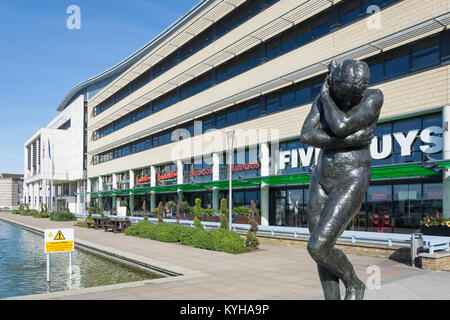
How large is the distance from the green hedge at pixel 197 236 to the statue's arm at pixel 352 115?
11504 mm

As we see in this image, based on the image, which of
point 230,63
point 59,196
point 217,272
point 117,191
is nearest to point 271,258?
point 217,272

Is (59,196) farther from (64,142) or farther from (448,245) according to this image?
(448,245)

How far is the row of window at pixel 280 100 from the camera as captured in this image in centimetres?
1803

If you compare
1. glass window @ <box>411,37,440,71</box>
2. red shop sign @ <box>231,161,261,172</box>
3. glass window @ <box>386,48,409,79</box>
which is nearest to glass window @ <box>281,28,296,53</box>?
glass window @ <box>386,48,409,79</box>

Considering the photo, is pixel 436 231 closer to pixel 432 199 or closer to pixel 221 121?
pixel 432 199

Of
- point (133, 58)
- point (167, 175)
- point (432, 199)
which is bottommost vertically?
point (432, 199)

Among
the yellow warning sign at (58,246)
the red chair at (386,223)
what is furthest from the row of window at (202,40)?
the yellow warning sign at (58,246)

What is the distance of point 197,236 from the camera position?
16562 millimetres

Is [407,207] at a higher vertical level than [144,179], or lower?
Answer: lower

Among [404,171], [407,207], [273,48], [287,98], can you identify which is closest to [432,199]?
[407,207]

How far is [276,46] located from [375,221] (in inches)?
531

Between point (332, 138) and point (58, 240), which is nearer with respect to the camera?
point (332, 138)

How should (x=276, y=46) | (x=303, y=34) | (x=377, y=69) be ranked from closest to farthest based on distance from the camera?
1. (x=377, y=69)
2. (x=303, y=34)
3. (x=276, y=46)

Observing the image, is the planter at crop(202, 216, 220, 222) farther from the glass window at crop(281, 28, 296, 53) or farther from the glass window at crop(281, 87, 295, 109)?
the glass window at crop(281, 28, 296, 53)
